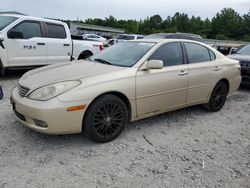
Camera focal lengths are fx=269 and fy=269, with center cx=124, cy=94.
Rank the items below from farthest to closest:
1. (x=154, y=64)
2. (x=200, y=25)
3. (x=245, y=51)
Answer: (x=200, y=25) → (x=245, y=51) → (x=154, y=64)

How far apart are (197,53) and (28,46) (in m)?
4.52

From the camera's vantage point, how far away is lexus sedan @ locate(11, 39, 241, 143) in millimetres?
3361

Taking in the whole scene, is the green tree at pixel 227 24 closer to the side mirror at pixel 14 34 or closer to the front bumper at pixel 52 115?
the side mirror at pixel 14 34

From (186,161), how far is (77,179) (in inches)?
55.1

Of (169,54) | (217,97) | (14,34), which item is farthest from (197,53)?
(14,34)

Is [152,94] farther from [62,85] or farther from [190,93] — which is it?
[62,85]

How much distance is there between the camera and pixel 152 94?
4141 mm

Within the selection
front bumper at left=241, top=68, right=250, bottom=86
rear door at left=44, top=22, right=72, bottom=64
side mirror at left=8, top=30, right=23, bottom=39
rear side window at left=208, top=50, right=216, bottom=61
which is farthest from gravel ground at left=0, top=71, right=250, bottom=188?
rear door at left=44, top=22, right=72, bottom=64

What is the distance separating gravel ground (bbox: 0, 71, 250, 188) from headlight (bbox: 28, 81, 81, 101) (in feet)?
2.20

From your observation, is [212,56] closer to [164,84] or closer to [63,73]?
[164,84]

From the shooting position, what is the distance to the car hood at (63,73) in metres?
3.60

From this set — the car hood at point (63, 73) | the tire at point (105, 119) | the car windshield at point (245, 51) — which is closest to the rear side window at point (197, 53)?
the car hood at point (63, 73)

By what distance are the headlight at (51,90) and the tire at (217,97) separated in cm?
299

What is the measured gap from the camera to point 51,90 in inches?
133
